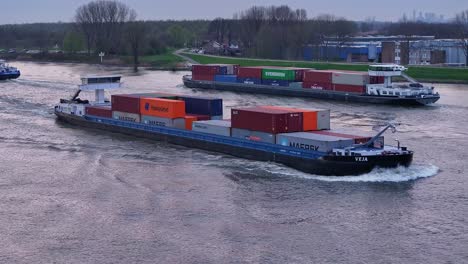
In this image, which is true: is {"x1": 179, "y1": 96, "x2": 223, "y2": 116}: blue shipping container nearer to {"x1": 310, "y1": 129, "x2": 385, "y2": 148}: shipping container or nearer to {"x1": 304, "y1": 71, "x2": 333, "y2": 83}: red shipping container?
{"x1": 310, "y1": 129, "x2": 385, "y2": 148}: shipping container

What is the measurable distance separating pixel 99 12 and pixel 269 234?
83.0 metres

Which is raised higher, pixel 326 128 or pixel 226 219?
pixel 326 128

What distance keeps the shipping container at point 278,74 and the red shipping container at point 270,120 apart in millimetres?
23726

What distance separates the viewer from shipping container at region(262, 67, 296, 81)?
156ft

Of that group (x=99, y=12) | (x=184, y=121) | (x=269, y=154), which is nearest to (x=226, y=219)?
(x=269, y=154)

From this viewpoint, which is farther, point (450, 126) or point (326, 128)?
point (450, 126)

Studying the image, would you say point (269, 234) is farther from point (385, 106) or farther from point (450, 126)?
point (385, 106)

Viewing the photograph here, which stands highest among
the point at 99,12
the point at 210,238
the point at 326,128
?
the point at 99,12

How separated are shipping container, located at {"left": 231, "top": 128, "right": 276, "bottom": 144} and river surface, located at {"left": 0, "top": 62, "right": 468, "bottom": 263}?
80 cm

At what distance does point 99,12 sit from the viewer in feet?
313

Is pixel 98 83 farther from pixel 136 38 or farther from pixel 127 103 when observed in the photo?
pixel 136 38

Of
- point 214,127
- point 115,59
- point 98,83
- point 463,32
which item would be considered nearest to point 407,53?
point 463,32

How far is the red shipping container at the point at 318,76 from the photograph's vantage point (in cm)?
4494

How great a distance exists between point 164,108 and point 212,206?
10126 millimetres
